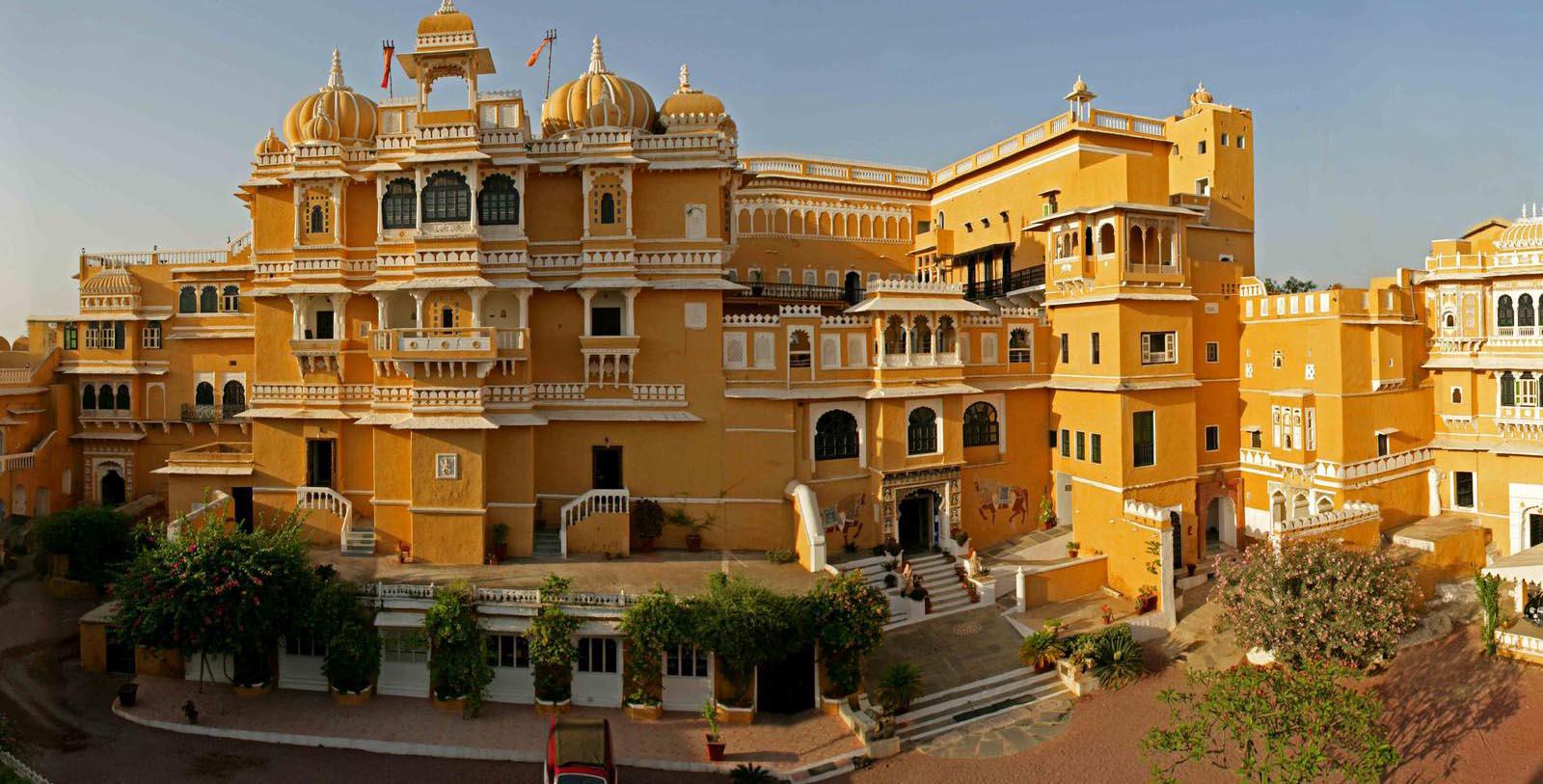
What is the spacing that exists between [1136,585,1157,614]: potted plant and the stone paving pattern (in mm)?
9851

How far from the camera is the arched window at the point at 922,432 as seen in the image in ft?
84.6

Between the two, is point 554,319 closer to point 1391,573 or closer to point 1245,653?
point 1245,653

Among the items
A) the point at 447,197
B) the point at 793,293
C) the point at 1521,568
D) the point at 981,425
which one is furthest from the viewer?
the point at 793,293

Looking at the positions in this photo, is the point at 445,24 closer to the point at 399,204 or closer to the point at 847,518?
the point at 399,204

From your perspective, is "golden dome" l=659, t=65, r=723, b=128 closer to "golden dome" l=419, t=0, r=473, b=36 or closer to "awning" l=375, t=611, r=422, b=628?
"golden dome" l=419, t=0, r=473, b=36

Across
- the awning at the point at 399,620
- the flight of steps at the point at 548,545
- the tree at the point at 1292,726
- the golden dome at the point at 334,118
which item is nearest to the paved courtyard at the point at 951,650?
the tree at the point at 1292,726

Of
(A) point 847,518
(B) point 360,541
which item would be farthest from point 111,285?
(A) point 847,518

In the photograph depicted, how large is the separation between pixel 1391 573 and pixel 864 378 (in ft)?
45.8

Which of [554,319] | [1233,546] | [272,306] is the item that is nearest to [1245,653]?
[1233,546]

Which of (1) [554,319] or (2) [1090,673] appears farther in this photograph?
(1) [554,319]

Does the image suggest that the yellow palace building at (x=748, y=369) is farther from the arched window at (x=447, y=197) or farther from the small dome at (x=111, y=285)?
the small dome at (x=111, y=285)

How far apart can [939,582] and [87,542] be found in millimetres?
25902

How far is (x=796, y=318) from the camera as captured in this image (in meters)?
24.9

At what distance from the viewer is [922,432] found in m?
26.0
